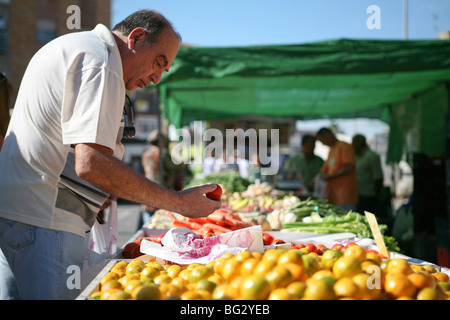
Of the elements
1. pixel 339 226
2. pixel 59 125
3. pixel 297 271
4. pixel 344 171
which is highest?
pixel 59 125

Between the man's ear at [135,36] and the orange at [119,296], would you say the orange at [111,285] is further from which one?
the man's ear at [135,36]

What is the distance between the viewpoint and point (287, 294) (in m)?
1.34

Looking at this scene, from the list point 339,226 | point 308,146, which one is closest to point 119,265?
point 339,226

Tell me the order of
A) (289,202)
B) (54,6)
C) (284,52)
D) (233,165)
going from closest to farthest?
(284,52) → (289,202) → (233,165) → (54,6)

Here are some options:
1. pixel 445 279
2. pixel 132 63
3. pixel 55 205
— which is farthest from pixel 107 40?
pixel 445 279

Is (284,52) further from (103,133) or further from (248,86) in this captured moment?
(103,133)

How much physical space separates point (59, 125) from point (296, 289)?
1.18 meters

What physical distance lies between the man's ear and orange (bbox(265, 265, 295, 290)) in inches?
48.6

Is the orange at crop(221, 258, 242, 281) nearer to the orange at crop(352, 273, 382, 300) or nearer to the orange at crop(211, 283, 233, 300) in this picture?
the orange at crop(211, 283, 233, 300)

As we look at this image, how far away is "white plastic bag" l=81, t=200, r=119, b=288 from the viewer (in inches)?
Answer: 98.9

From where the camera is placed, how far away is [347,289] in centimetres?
137

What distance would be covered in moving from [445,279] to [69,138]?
73.4 inches

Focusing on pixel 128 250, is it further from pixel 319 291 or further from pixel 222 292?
pixel 319 291

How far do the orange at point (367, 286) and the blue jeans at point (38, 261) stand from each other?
118cm
